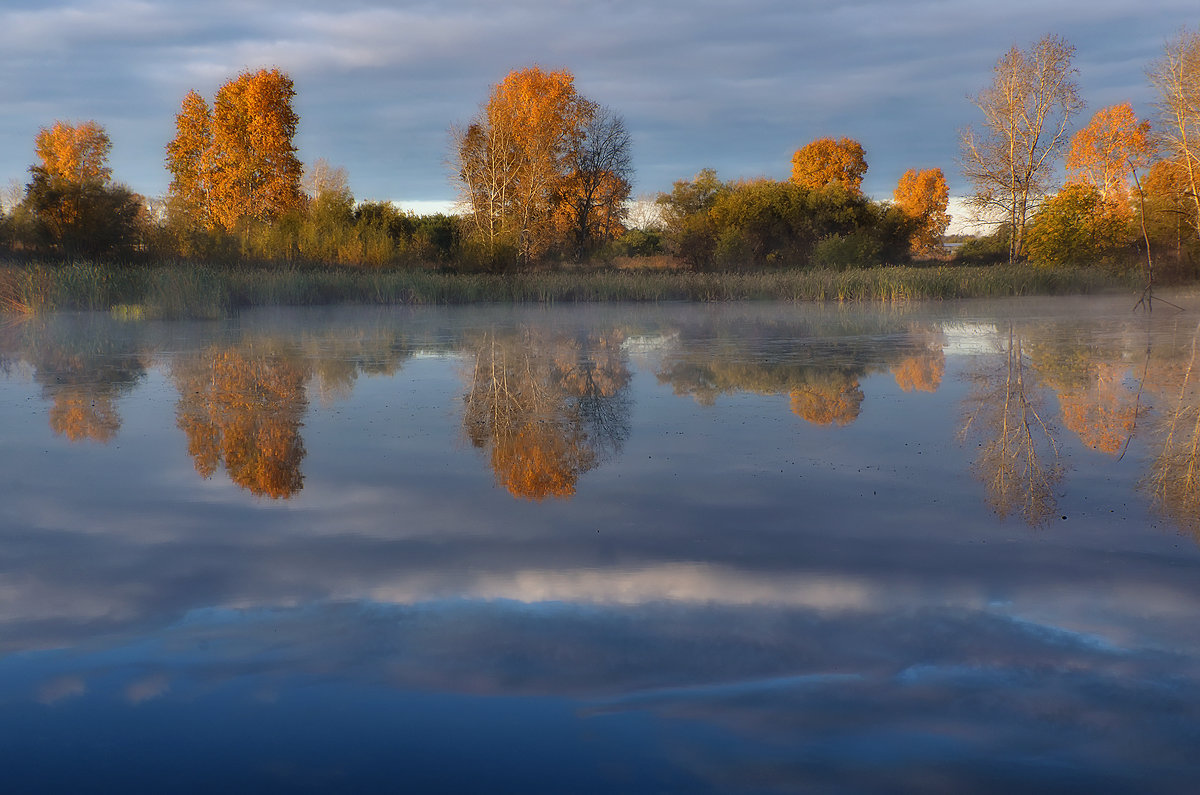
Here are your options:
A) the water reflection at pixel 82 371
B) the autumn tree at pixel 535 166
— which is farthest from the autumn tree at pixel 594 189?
the water reflection at pixel 82 371

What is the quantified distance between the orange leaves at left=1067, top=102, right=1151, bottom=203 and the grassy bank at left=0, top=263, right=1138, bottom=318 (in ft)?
37.6

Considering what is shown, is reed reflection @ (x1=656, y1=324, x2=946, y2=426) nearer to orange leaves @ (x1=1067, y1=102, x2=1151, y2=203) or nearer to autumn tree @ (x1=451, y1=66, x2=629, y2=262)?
autumn tree @ (x1=451, y1=66, x2=629, y2=262)

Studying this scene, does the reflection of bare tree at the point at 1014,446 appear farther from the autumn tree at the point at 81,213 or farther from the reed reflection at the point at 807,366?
the autumn tree at the point at 81,213

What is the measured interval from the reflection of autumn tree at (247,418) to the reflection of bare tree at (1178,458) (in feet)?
9.90

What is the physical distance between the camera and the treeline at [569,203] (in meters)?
21.1

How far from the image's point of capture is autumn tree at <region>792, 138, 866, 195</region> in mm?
44375

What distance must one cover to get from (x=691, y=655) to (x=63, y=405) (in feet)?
16.7

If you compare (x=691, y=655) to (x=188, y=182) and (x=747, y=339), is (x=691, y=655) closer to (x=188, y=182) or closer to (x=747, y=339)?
(x=747, y=339)

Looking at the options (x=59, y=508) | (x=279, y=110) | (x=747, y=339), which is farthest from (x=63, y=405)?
(x=279, y=110)

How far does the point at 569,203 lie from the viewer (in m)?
34.5

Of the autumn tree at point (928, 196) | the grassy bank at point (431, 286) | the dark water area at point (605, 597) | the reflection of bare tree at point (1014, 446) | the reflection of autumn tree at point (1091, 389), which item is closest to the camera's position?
the dark water area at point (605, 597)

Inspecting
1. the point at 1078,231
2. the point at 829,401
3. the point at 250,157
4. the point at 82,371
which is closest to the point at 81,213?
the point at 250,157

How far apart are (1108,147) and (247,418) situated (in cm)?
3618

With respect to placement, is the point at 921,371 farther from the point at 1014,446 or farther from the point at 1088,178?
the point at 1088,178
